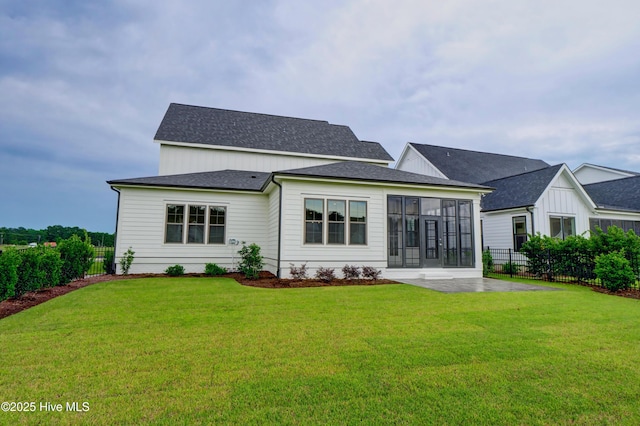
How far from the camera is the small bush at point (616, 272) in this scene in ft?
28.9

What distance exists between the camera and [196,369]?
3162 millimetres

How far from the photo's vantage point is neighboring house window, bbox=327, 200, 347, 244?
10719mm

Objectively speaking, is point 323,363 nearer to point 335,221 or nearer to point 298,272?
point 298,272

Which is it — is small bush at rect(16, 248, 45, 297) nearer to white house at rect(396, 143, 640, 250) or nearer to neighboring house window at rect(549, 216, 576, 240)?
white house at rect(396, 143, 640, 250)

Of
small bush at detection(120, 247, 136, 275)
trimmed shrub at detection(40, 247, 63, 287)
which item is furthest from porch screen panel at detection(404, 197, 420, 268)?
trimmed shrub at detection(40, 247, 63, 287)

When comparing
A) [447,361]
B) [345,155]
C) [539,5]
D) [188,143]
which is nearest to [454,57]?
[539,5]

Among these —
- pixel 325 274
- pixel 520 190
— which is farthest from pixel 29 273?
pixel 520 190

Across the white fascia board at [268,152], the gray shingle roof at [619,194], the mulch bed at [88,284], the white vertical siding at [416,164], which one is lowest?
the mulch bed at [88,284]

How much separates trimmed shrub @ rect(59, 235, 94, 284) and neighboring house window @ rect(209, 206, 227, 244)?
163 inches

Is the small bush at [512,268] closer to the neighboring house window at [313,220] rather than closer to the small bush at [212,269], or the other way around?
the neighboring house window at [313,220]

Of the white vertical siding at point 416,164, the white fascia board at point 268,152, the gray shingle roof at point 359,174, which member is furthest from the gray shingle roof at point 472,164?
the gray shingle roof at point 359,174

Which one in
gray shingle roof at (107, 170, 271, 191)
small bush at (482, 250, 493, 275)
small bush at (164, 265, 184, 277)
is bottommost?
small bush at (164, 265, 184, 277)

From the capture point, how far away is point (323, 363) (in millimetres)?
3324

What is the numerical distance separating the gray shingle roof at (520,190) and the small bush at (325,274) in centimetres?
1082
